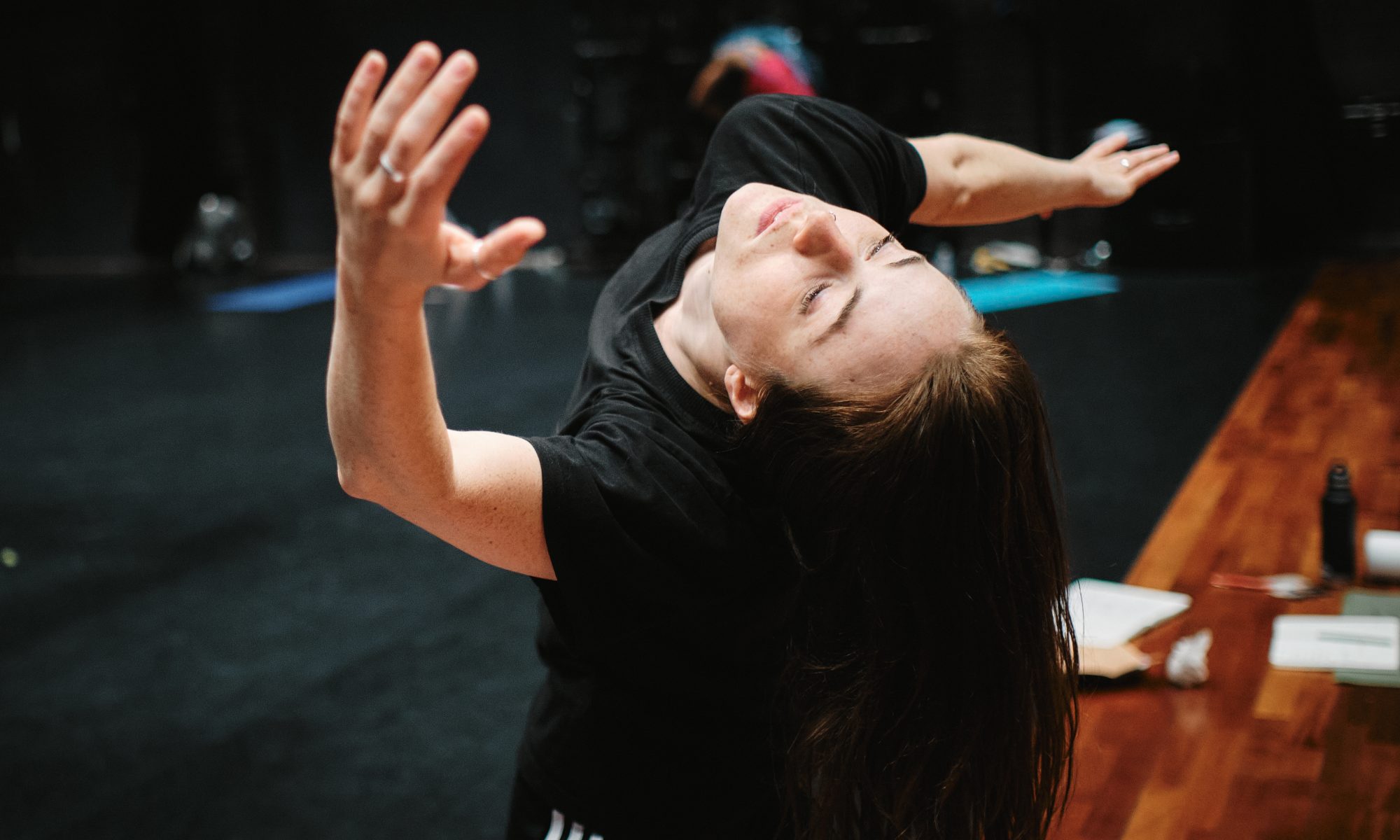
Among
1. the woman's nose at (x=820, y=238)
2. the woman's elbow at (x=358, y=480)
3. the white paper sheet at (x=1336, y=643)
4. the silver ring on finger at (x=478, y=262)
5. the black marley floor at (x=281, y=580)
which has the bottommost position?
the black marley floor at (x=281, y=580)

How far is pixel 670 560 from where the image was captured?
114cm

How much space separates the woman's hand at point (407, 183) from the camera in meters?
0.77

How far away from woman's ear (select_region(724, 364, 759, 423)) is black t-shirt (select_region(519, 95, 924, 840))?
31mm

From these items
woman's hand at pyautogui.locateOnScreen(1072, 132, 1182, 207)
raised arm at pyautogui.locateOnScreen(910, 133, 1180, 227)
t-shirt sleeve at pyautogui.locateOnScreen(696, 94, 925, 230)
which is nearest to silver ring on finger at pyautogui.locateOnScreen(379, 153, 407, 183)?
t-shirt sleeve at pyautogui.locateOnScreen(696, 94, 925, 230)

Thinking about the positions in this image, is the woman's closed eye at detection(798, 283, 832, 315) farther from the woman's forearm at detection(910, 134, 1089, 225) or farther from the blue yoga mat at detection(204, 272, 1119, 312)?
the blue yoga mat at detection(204, 272, 1119, 312)

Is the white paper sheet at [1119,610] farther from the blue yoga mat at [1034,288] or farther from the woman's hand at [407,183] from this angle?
the blue yoga mat at [1034,288]

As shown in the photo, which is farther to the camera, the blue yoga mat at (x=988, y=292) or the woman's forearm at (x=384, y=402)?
the blue yoga mat at (x=988, y=292)

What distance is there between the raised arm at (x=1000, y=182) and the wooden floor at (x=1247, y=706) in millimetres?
917

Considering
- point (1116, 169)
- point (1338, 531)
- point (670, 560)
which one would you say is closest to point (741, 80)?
point (1338, 531)

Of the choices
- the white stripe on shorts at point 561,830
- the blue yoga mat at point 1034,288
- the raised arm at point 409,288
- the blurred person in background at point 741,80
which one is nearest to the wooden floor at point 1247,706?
the white stripe on shorts at point 561,830

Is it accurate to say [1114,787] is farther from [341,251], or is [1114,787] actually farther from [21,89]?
[21,89]

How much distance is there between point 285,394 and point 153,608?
2.67m

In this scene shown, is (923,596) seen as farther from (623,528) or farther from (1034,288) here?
(1034,288)

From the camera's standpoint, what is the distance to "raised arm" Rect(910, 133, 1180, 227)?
1.63m
